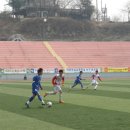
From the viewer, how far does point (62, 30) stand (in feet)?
375

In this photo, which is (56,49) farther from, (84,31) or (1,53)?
(84,31)

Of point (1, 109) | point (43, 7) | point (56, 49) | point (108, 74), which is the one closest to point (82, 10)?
point (43, 7)

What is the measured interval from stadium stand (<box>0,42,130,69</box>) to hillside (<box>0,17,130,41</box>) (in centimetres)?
1670

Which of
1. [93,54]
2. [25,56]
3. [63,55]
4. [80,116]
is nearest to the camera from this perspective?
[80,116]

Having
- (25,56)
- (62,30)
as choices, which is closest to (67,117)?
(25,56)

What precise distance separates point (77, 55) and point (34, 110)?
66241 millimetres

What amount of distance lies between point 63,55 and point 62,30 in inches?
1147

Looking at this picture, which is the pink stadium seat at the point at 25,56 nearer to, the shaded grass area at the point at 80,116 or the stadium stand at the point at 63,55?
the stadium stand at the point at 63,55

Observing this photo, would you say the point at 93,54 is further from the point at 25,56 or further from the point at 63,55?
the point at 25,56

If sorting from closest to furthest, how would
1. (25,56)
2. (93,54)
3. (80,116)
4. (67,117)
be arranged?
(67,117), (80,116), (25,56), (93,54)

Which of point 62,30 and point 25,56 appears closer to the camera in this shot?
point 25,56

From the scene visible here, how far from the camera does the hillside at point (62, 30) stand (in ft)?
363

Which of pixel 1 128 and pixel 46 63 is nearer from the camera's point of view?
pixel 1 128

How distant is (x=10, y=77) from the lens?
229 ft
